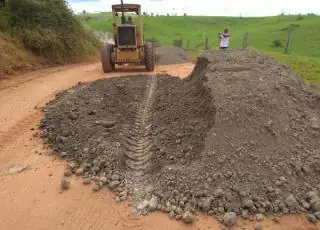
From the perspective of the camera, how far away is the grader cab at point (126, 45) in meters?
11.3

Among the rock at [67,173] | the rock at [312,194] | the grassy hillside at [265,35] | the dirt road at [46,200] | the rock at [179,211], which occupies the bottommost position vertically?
the grassy hillside at [265,35]

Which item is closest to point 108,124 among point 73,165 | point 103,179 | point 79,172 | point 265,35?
point 73,165

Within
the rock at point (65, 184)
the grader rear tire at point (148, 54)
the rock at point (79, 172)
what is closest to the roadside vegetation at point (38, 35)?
the grader rear tire at point (148, 54)

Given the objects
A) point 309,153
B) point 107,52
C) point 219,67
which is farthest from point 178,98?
point 107,52

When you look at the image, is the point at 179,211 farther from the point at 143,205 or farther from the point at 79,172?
the point at 79,172

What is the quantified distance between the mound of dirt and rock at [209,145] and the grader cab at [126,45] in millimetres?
4496

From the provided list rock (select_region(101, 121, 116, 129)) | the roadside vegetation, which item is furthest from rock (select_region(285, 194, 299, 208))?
the roadside vegetation

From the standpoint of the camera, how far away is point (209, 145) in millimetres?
4543

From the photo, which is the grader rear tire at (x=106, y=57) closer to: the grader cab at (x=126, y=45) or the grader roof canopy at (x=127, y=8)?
the grader cab at (x=126, y=45)

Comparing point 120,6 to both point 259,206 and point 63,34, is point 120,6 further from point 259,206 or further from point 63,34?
point 259,206

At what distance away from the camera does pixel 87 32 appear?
18.0 meters

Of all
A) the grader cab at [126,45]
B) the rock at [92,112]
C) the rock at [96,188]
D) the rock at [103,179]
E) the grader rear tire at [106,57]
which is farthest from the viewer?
the grader rear tire at [106,57]

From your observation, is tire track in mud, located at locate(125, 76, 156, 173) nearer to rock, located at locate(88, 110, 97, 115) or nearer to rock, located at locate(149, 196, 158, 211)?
rock, located at locate(149, 196, 158, 211)

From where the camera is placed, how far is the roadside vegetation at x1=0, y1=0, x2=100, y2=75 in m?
12.7
